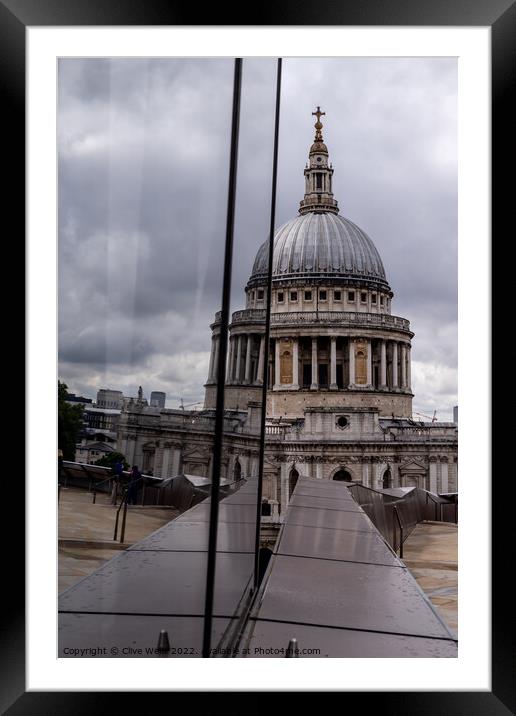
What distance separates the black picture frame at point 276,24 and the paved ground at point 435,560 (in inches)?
93.4

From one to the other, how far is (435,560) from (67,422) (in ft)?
16.4

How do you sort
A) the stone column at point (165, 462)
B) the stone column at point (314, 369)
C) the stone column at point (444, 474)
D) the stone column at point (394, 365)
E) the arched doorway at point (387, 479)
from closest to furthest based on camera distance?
the stone column at point (165, 462), the stone column at point (444, 474), the arched doorway at point (387, 479), the stone column at point (314, 369), the stone column at point (394, 365)

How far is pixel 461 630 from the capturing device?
6.21 ft

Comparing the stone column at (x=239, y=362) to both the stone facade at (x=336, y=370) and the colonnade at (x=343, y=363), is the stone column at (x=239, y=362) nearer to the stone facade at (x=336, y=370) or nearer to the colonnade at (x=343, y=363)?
the stone facade at (x=336, y=370)

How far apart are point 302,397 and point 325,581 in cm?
3290

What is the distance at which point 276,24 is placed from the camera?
176 centimetres

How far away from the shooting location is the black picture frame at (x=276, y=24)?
5.63 feet

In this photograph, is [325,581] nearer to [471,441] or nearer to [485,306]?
[471,441]

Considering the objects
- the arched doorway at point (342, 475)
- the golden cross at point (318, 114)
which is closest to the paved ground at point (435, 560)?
the arched doorway at point (342, 475)

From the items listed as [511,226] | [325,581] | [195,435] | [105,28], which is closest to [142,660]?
[195,435]

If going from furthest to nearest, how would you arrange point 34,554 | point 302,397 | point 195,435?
1. point 302,397
2. point 34,554
3. point 195,435

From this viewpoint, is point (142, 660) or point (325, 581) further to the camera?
point (325, 581)

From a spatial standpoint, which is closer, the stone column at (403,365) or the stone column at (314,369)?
the stone column at (314,369)

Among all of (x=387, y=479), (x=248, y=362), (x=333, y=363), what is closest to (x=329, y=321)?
(x=333, y=363)
